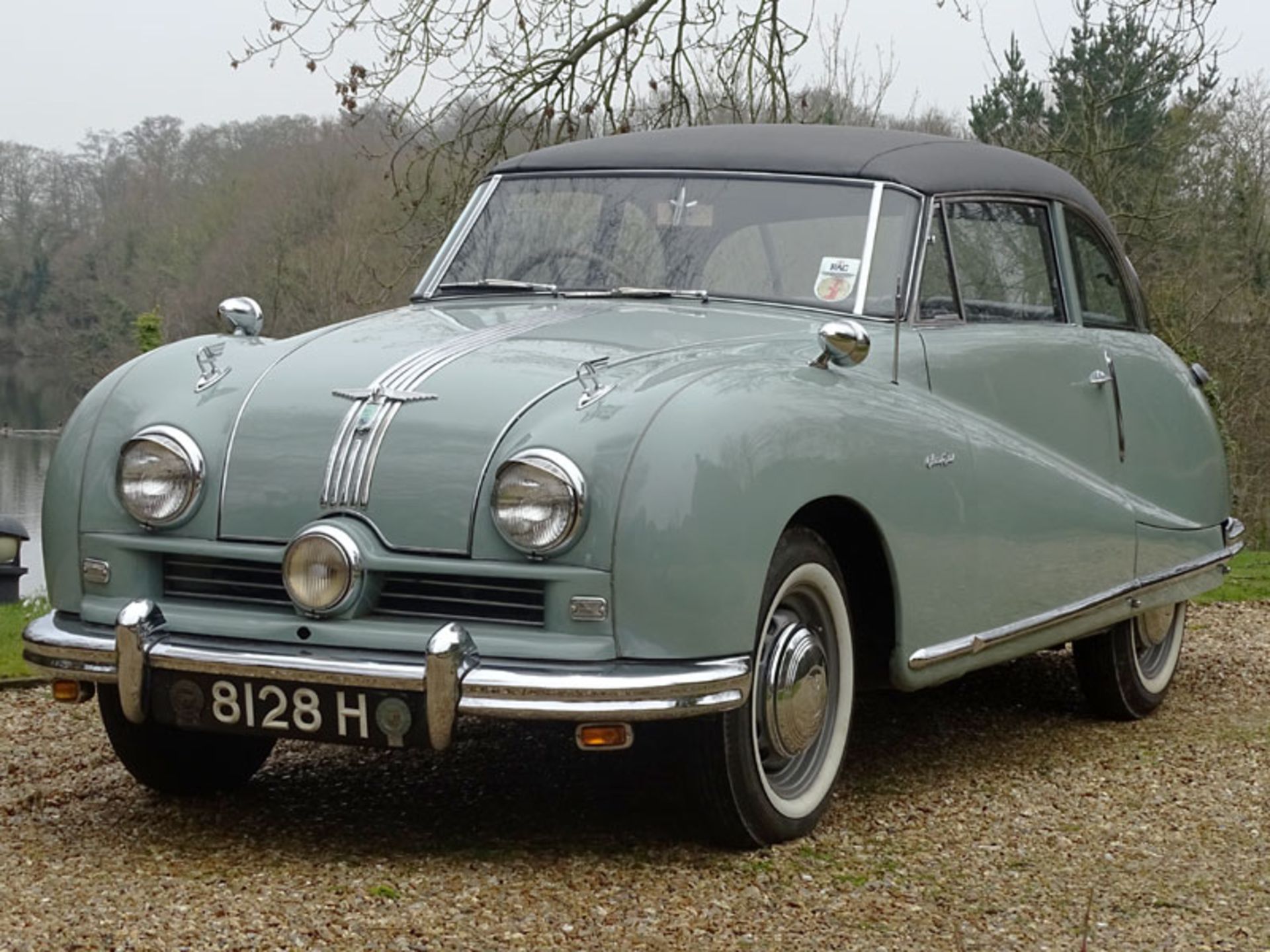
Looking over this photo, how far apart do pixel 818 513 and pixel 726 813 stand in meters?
0.86

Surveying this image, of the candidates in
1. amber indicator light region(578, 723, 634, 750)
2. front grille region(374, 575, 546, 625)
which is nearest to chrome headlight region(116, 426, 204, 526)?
front grille region(374, 575, 546, 625)

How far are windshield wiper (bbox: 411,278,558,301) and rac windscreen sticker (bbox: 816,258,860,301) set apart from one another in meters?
0.78

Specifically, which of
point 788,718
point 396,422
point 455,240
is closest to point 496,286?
point 455,240

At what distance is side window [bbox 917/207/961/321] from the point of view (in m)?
5.44

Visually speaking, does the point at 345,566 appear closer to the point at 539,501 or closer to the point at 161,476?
the point at 539,501

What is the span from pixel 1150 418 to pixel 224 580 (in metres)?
3.55

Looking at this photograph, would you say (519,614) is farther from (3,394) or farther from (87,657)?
(3,394)

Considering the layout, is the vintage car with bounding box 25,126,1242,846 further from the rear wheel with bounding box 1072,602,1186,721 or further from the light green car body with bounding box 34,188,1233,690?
the rear wheel with bounding box 1072,602,1186,721

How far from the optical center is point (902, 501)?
4840 millimetres

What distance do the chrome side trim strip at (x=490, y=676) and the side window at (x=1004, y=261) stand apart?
201 centimetres

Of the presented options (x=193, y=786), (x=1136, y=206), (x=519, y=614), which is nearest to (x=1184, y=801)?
(x=519, y=614)

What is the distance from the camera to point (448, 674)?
394 centimetres

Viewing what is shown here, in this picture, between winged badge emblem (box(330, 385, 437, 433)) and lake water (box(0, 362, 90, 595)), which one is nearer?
winged badge emblem (box(330, 385, 437, 433))

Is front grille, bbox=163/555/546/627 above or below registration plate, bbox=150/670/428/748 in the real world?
above
